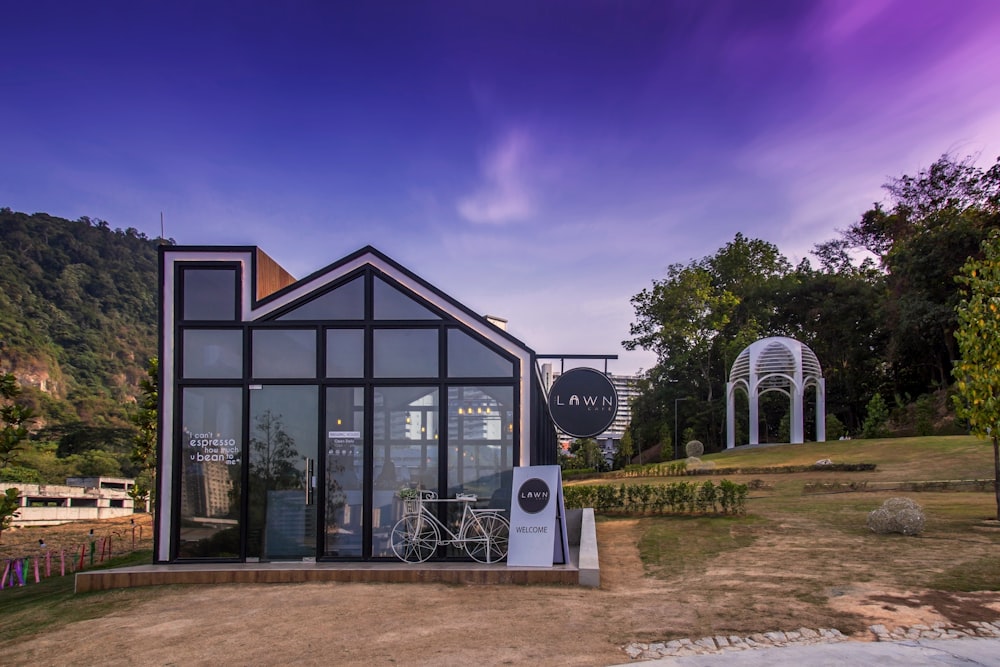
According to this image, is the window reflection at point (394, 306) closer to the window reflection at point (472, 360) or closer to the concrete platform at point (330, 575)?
the window reflection at point (472, 360)

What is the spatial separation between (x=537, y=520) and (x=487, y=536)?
757 mm

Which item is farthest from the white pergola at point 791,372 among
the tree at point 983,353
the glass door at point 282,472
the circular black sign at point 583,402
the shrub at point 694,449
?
the glass door at point 282,472

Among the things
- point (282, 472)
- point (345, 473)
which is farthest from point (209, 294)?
point (345, 473)

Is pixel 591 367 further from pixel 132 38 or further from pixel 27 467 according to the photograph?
pixel 27 467

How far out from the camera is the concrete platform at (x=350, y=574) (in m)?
9.23

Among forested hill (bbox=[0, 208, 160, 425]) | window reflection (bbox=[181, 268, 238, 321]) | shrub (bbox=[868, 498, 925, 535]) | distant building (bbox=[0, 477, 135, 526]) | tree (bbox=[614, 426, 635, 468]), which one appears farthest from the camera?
forested hill (bbox=[0, 208, 160, 425])

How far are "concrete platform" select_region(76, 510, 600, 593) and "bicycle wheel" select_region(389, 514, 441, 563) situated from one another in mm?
345

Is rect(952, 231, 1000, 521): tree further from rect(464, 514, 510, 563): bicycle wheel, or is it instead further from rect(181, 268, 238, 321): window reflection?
rect(181, 268, 238, 321): window reflection

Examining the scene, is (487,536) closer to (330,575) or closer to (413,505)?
(413,505)

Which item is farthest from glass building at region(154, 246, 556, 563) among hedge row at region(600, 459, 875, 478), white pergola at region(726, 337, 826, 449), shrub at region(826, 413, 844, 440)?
shrub at region(826, 413, 844, 440)

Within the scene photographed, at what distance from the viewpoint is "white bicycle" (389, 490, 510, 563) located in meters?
10.3

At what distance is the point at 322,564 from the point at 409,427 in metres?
2.22

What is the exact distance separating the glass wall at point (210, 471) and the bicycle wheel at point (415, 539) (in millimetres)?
2299

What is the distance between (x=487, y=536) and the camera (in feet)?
33.6
